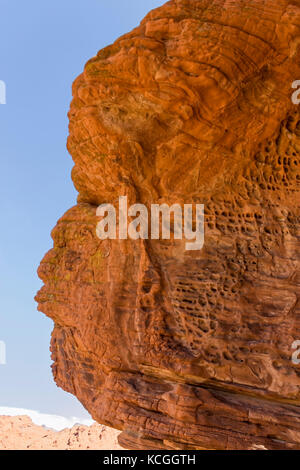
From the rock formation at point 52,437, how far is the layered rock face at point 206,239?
10.4 meters

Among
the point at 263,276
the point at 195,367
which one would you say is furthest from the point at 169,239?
the point at 195,367

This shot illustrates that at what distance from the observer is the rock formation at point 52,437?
1557 centimetres

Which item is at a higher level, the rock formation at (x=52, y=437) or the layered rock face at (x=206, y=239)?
the layered rock face at (x=206, y=239)

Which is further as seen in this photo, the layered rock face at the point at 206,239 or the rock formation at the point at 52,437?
the rock formation at the point at 52,437

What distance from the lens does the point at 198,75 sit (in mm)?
5777

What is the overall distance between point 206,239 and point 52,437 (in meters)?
14.6

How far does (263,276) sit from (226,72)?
346 centimetres

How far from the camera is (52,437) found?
1653cm

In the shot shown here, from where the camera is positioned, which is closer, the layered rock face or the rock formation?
the layered rock face

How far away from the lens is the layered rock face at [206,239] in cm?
560

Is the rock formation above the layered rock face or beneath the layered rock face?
beneath

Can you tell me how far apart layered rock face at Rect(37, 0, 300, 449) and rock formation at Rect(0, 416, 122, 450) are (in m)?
10.4

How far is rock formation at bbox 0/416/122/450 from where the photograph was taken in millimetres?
15570

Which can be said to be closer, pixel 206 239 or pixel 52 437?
pixel 206 239
